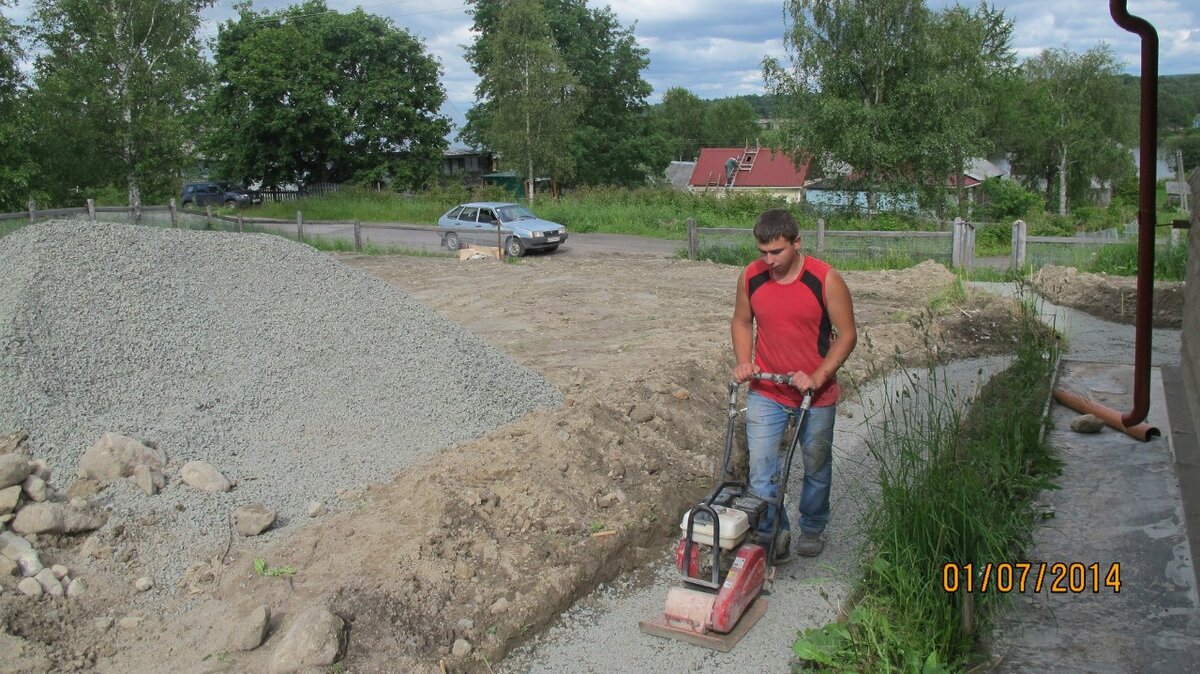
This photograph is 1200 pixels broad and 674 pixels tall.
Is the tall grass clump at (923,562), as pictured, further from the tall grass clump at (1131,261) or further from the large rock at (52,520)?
the tall grass clump at (1131,261)

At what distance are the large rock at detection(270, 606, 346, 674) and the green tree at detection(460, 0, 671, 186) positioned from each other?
49496mm

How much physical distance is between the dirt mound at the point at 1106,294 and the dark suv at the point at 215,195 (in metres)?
38.4

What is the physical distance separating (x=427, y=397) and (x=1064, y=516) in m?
4.28

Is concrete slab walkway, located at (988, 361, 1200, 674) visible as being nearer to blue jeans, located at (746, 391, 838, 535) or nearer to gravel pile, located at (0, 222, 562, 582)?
blue jeans, located at (746, 391, 838, 535)

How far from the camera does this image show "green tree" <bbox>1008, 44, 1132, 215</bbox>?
52438 millimetres

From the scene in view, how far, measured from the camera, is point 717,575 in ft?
13.1

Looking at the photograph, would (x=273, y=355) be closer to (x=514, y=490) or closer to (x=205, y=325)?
(x=205, y=325)

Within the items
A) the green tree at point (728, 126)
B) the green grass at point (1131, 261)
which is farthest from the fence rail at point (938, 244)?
the green tree at point (728, 126)

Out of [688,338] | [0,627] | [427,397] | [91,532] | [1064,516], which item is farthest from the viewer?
[688,338]

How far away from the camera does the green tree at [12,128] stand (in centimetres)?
2434

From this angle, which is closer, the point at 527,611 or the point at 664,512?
the point at 527,611

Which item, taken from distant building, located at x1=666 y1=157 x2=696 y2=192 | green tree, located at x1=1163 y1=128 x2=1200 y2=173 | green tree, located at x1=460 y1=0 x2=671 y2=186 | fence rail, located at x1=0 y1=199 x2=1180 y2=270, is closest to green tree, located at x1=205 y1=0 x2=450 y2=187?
green tree, located at x1=460 y1=0 x2=671 y2=186

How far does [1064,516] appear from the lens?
5.21 metres

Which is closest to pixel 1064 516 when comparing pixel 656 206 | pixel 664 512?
pixel 664 512
